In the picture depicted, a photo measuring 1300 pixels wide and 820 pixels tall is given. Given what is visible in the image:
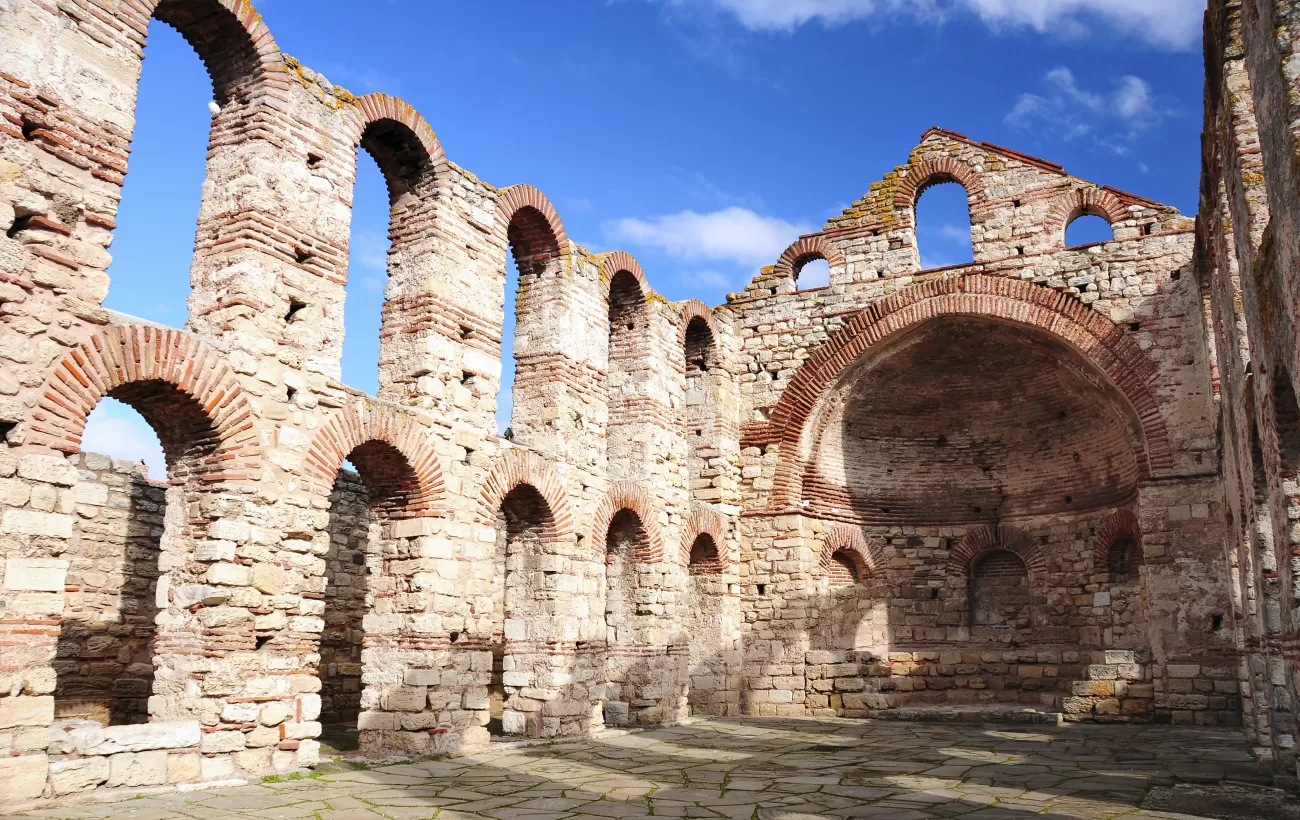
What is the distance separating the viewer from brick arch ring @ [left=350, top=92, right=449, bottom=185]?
355 inches

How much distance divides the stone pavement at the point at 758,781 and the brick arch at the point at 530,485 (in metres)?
2.29

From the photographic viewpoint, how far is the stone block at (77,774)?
5902 millimetres

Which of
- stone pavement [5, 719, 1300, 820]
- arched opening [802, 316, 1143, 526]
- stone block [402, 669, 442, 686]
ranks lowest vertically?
stone pavement [5, 719, 1300, 820]

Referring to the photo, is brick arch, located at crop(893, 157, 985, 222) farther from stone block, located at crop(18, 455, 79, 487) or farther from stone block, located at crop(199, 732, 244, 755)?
stone block, located at crop(18, 455, 79, 487)

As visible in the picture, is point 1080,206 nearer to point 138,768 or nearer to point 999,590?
point 999,590

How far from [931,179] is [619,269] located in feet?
20.5

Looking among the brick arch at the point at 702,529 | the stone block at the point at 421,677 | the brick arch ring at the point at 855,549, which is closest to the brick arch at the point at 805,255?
the brick arch ring at the point at 855,549

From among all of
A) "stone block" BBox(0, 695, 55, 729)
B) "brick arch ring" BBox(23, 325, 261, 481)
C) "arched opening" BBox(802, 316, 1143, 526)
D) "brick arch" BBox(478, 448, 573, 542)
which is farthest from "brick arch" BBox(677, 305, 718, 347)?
"stone block" BBox(0, 695, 55, 729)

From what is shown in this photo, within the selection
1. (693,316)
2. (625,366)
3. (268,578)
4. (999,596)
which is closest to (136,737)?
(268,578)

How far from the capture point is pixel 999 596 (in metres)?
16.5

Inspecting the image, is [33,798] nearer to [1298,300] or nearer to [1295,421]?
[1298,300]

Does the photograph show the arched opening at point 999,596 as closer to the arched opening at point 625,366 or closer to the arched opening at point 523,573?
the arched opening at point 625,366

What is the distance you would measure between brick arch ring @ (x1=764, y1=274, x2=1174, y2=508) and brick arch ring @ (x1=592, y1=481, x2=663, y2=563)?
121 inches

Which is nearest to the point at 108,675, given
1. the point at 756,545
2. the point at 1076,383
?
the point at 756,545
